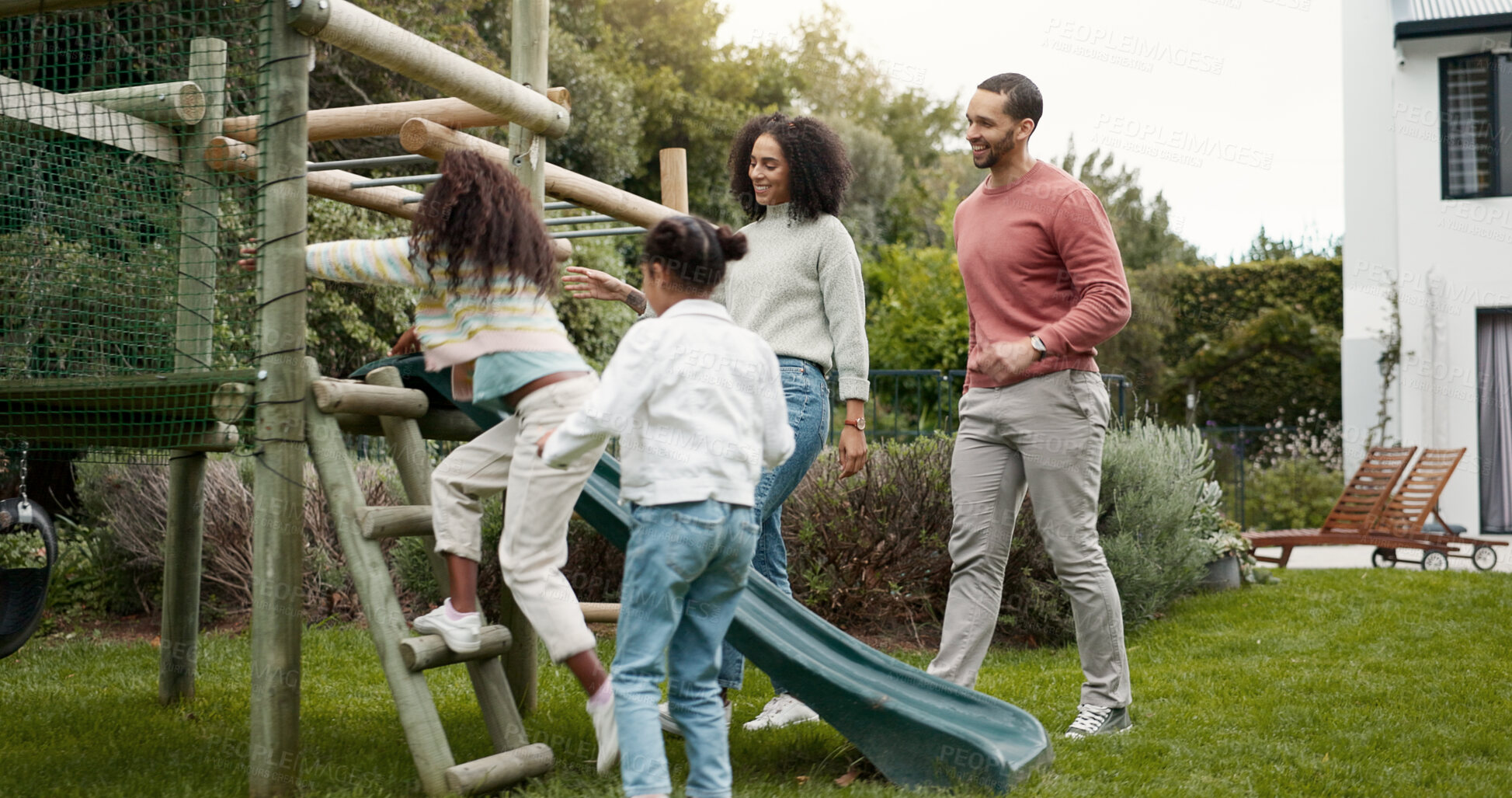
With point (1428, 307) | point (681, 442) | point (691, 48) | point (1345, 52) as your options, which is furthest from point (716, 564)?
point (691, 48)

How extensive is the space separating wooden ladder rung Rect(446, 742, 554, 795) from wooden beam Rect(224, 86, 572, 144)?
201 centimetres

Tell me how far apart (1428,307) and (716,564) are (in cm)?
1212

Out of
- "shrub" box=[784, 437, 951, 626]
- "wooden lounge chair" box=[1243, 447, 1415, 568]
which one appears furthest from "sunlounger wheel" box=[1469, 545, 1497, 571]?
"shrub" box=[784, 437, 951, 626]

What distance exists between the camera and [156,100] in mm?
4105

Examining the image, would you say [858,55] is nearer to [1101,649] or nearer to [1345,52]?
[1345,52]

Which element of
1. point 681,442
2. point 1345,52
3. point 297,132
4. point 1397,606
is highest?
point 1345,52

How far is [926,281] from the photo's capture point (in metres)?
16.6

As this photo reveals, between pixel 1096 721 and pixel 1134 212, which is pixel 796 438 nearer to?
pixel 1096 721

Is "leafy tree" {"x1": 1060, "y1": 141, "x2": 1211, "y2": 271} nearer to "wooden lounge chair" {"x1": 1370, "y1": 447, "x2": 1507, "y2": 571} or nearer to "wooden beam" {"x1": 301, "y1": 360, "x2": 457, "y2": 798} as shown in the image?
"wooden lounge chair" {"x1": 1370, "y1": 447, "x2": 1507, "y2": 571}

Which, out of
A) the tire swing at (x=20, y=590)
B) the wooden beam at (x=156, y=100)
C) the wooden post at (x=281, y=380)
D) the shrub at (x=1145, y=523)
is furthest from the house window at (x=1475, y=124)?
the tire swing at (x=20, y=590)

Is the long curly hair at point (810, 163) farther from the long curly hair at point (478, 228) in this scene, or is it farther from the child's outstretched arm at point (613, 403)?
the child's outstretched arm at point (613, 403)

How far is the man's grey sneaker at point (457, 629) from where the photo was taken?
121 inches

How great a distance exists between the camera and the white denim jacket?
2525 millimetres

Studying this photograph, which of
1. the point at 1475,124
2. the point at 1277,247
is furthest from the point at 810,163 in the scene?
the point at 1277,247
